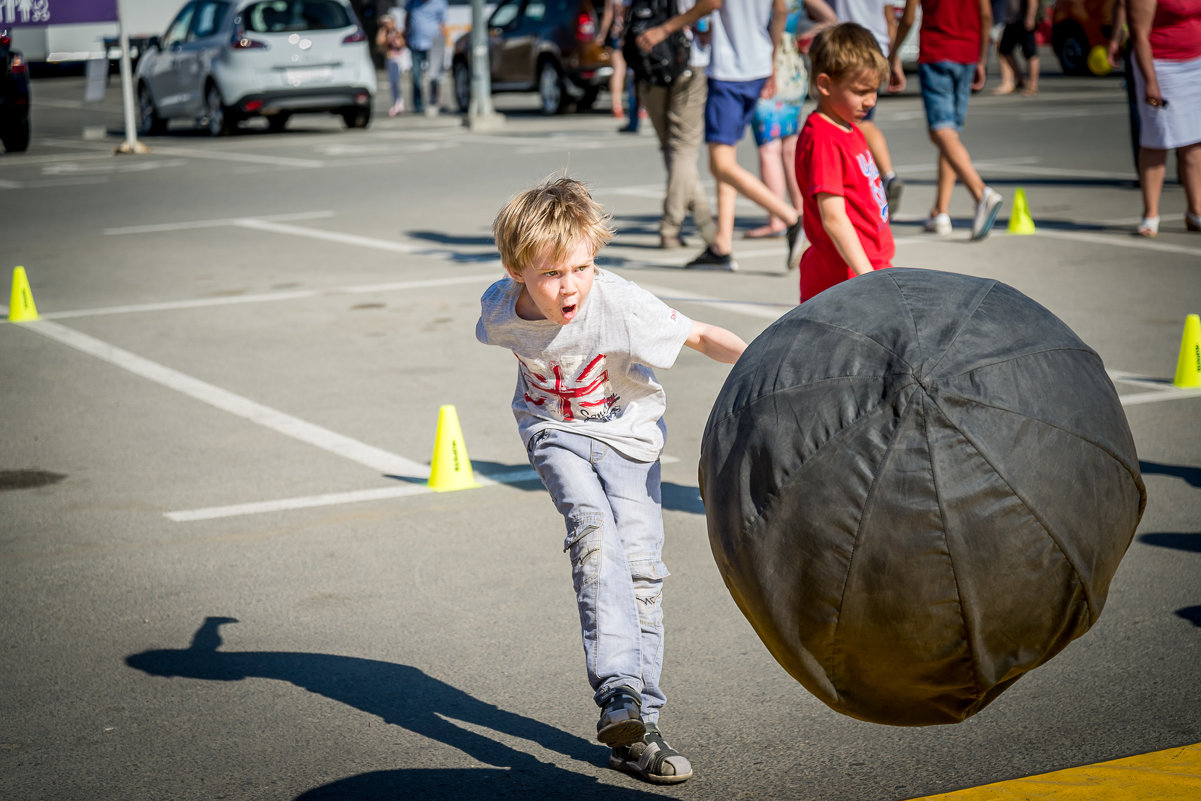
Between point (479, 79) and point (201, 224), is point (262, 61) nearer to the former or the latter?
point (479, 79)

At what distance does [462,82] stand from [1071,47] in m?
13.5

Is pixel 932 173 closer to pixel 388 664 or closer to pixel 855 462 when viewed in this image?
pixel 388 664

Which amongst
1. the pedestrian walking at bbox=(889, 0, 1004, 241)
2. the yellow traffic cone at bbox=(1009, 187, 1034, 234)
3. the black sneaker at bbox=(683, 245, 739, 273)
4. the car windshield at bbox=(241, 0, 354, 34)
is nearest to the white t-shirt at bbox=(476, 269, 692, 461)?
the black sneaker at bbox=(683, 245, 739, 273)

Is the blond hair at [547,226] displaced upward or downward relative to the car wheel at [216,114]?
downward

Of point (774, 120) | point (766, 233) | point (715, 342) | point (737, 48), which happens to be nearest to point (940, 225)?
point (766, 233)

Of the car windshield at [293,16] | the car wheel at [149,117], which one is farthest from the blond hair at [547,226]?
the car wheel at [149,117]

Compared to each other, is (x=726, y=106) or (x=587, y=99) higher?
(x=587, y=99)

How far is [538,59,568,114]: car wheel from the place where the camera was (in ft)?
83.4

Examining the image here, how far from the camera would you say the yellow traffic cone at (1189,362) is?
7.03 metres

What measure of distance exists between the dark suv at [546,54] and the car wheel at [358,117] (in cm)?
258

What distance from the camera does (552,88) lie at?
25.7 m

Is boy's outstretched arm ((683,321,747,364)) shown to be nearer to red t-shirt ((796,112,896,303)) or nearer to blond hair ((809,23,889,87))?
red t-shirt ((796,112,896,303))

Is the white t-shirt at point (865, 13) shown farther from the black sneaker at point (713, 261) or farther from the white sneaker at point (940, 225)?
the black sneaker at point (713, 261)

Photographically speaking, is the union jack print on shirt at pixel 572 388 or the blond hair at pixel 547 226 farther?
the union jack print on shirt at pixel 572 388
